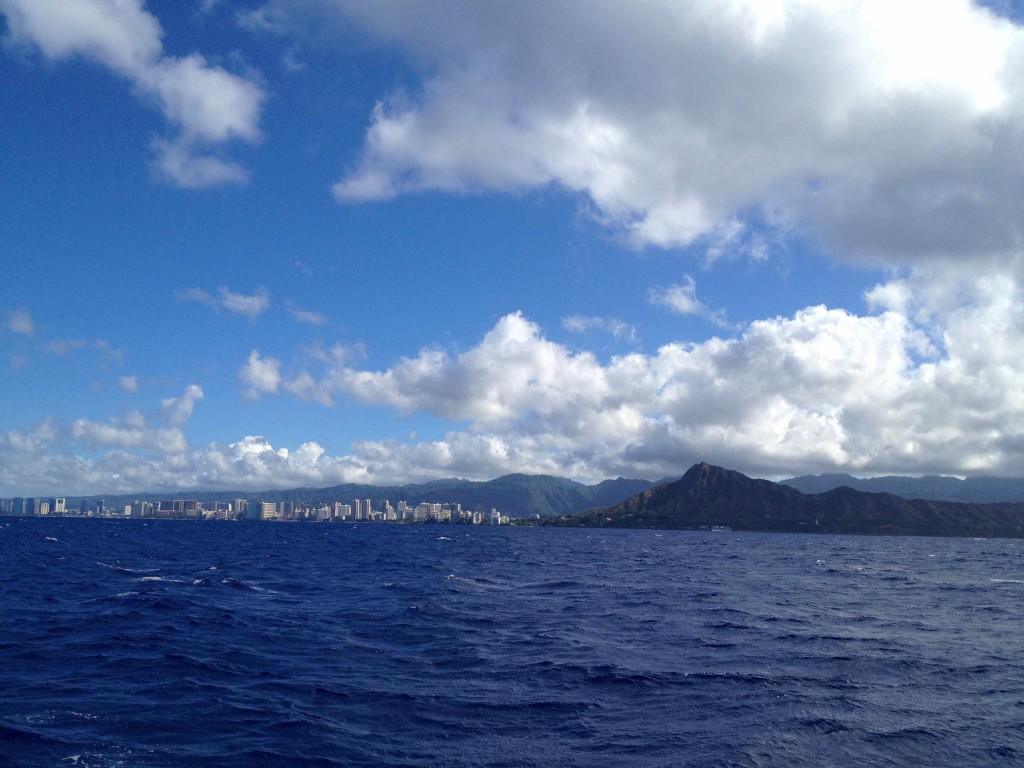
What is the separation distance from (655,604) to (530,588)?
11903 mm

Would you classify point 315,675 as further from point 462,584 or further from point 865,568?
point 865,568

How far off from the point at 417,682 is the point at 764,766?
459 inches

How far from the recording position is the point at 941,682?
25.8m

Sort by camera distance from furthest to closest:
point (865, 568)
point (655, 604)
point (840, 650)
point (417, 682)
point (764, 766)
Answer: point (865, 568)
point (655, 604)
point (840, 650)
point (417, 682)
point (764, 766)

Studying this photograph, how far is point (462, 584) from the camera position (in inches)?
2219

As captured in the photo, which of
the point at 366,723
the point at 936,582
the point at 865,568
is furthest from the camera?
the point at 865,568

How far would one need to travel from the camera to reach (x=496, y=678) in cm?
2533

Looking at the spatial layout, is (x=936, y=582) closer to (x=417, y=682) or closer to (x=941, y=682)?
(x=941, y=682)

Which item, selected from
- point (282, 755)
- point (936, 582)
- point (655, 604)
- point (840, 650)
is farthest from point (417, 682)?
point (936, 582)

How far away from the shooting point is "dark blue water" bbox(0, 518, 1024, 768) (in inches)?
722

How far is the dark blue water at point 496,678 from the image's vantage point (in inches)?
A: 722

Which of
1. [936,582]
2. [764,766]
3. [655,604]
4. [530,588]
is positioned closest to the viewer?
[764,766]

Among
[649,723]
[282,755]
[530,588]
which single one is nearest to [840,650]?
[649,723]

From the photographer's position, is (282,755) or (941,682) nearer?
(282,755)
